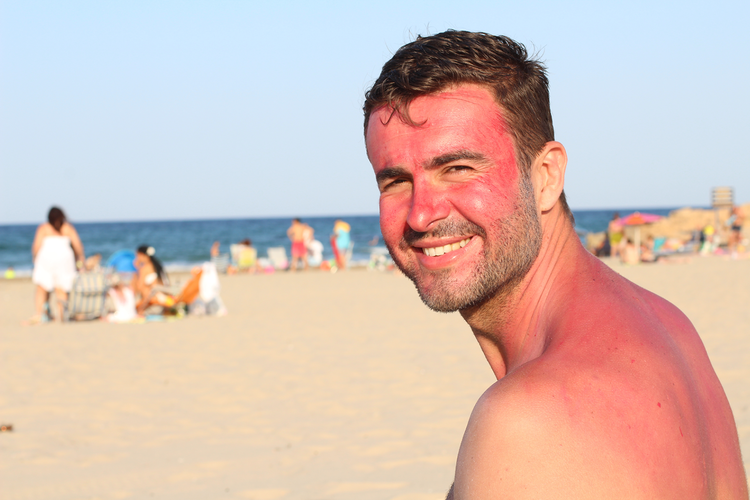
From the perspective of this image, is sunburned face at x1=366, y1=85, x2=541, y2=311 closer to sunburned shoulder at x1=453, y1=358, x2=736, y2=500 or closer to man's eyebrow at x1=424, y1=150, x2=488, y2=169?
man's eyebrow at x1=424, y1=150, x2=488, y2=169

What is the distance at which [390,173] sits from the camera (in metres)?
1.65

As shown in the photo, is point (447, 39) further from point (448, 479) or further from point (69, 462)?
point (69, 462)

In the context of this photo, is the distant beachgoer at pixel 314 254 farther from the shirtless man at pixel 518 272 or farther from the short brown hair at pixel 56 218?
the shirtless man at pixel 518 272

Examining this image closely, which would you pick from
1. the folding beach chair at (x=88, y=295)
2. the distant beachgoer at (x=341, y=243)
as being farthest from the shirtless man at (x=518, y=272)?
the distant beachgoer at (x=341, y=243)

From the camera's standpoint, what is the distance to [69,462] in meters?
4.54

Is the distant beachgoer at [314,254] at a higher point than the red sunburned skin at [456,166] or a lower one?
lower

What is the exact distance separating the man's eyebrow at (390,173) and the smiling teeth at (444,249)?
0.20m

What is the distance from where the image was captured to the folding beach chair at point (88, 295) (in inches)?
454

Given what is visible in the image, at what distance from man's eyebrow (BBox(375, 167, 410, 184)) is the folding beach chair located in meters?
11.0

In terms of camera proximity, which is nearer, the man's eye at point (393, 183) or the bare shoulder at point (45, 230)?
the man's eye at point (393, 183)

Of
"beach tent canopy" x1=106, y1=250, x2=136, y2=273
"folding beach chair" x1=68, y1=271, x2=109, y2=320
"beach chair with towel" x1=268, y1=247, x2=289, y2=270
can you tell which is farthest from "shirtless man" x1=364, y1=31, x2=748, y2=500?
"beach chair with towel" x1=268, y1=247, x2=289, y2=270

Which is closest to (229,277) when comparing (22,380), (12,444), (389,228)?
(22,380)

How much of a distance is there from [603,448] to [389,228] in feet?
2.76

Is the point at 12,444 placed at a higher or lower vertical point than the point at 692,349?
lower
